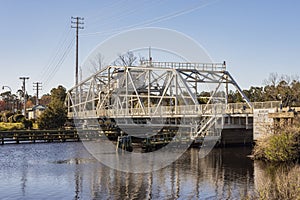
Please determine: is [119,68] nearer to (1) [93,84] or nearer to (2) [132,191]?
(1) [93,84]

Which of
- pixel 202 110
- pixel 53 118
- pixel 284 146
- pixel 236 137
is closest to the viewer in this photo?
pixel 284 146

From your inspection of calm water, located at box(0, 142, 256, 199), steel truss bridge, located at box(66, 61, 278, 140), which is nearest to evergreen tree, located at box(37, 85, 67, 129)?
steel truss bridge, located at box(66, 61, 278, 140)

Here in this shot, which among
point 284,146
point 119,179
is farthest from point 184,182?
point 284,146

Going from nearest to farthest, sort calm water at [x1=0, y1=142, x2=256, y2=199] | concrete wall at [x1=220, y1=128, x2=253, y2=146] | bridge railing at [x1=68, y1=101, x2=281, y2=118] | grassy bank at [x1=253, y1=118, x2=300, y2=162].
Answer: calm water at [x1=0, y1=142, x2=256, y2=199] < grassy bank at [x1=253, y1=118, x2=300, y2=162] < bridge railing at [x1=68, y1=101, x2=281, y2=118] < concrete wall at [x1=220, y1=128, x2=253, y2=146]

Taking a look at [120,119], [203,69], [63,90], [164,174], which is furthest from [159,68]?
[63,90]

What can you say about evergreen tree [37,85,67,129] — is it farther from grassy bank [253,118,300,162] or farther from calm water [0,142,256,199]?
grassy bank [253,118,300,162]

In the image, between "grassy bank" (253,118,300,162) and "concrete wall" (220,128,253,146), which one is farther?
"concrete wall" (220,128,253,146)

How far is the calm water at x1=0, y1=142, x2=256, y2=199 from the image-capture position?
75.7 ft

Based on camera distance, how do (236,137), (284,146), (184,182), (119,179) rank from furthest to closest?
(236,137), (284,146), (119,179), (184,182)

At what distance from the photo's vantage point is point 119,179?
27.4 meters

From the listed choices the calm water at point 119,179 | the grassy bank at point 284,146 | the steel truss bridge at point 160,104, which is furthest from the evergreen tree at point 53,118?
the grassy bank at point 284,146

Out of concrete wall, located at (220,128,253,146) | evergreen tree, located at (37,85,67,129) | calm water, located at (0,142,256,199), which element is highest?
evergreen tree, located at (37,85,67,129)

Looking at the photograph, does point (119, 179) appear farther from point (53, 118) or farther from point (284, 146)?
point (53, 118)

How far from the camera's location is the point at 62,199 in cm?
2205
